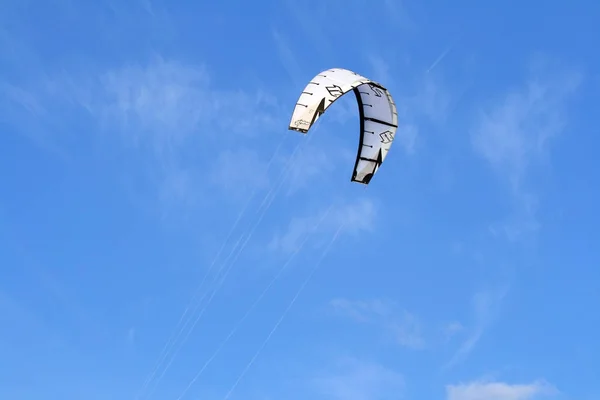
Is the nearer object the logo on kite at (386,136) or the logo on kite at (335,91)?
the logo on kite at (335,91)

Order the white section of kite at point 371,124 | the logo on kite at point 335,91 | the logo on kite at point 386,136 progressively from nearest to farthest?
the logo on kite at point 335,91 → the white section of kite at point 371,124 → the logo on kite at point 386,136

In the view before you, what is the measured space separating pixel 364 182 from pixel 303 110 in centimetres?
884

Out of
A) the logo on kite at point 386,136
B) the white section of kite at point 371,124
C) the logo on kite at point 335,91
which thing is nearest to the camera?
the logo on kite at point 335,91

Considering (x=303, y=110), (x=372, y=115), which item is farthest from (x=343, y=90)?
(x=372, y=115)

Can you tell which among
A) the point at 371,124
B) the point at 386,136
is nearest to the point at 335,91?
the point at 371,124

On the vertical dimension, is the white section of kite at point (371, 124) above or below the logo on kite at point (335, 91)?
above

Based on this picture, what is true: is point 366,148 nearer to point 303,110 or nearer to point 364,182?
point 364,182

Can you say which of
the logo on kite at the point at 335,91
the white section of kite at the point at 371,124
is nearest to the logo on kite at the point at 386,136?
the white section of kite at the point at 371,124

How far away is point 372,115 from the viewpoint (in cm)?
5178

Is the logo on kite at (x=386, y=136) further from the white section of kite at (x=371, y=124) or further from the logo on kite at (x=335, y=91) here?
the logo on kite at (x=335, y=91)

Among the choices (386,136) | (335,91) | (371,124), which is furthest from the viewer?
(386,136)

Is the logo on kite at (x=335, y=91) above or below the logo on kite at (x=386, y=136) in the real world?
below

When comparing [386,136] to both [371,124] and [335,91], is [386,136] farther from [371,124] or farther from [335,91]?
[335,91]

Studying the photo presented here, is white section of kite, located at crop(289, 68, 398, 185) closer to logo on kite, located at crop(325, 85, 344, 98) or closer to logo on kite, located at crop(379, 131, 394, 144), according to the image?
logo on kite, located at crop(379, 131, 394, 144)
